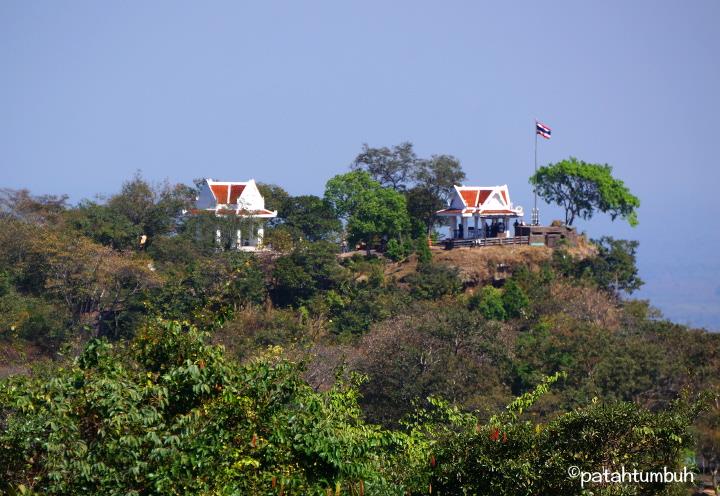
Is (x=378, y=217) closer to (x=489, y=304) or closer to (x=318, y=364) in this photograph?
(x=489, y=304)

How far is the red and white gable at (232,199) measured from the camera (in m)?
58.4

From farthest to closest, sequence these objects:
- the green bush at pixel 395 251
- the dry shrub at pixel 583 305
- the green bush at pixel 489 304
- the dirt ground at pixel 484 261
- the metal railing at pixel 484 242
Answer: the metal railing at pixel 484 242
the green bush at pixel 395 251
the dirt ground at pixel 484 261
the dry shrub at pixel 583 305
the green bush at pixel 489 304

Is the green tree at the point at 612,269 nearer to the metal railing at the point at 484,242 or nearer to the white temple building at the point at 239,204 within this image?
the metal railing at the point at 484,242

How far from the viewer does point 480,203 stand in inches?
2339

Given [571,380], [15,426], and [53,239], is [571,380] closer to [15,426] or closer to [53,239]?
[53,239]

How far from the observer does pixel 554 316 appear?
49.5 meters

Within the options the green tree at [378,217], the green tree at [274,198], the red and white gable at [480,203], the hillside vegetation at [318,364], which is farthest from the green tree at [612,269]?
the green tree at [274,198]

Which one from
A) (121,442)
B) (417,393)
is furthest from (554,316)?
(121,442)

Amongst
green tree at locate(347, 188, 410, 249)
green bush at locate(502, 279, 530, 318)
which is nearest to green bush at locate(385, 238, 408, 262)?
green tree at locate(347, 188, 410, 249)

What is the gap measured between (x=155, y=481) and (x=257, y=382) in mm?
2406

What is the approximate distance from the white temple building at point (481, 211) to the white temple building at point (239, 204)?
9.71 m

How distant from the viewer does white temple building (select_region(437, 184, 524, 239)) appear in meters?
59.2

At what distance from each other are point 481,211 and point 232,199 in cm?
1315

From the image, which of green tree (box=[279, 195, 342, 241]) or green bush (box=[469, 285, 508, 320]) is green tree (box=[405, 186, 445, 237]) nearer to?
green tree (box=[279, 195, 342, 241])
